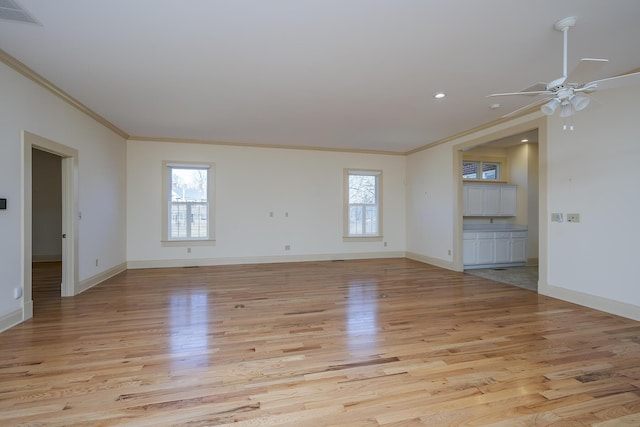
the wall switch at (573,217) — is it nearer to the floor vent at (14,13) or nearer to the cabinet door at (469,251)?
the cabinet door at (469,251)

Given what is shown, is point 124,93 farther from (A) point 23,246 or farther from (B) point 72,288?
(B) point 72,288

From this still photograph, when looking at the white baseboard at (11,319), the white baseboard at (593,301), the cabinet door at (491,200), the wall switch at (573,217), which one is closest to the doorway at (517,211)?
the cabinet door at (491,200)

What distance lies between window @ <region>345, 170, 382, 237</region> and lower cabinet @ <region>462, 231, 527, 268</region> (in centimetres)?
213

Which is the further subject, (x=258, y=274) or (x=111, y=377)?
(x=258, y=274)

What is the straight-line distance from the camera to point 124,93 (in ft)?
12.8

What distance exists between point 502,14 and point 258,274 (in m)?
5.06

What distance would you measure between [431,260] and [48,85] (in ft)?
23.5

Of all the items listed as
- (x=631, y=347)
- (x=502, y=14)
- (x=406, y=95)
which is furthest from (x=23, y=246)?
(x=631, y=347)

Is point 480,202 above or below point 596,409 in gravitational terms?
above

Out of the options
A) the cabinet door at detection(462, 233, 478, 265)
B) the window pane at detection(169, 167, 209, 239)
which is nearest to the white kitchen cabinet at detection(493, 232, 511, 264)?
the cabinet door at detection(462, 233, 478, 265)

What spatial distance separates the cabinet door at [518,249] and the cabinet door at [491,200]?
74 centimetres

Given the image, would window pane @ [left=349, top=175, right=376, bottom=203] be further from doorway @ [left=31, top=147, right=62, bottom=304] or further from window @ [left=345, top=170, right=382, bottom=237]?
doorway @ [left=31, top=147, right=62, bottom=304]

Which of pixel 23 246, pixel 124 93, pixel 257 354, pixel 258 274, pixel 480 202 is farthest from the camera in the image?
pixel 480 202

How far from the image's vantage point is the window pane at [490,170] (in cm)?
734
